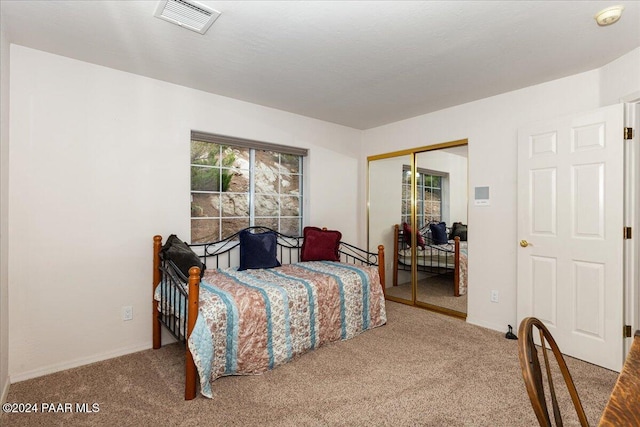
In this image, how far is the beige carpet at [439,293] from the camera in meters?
3.60

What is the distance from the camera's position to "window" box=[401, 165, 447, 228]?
3.77 meters

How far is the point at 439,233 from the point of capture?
3842mm

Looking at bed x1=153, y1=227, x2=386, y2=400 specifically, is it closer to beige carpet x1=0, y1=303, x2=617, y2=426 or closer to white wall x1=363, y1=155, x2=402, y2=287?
beige carpet x1=0, y1=303, x2=617, y2=426

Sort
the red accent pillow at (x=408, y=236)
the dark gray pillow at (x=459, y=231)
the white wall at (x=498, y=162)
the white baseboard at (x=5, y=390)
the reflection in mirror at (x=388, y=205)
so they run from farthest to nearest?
1. the reflection in mirror at (x=388, y=205)
2. the red accent pillow at (x=408, y=236)
3. the dark gray pillow at (x=459, y=231)
4. the white wall at (x=498, y=162)
5. the white baseboard at (x=5, y=390)

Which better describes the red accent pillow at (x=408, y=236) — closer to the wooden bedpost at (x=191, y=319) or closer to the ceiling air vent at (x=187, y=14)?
the wooden bedpost at (x=191, y=319)

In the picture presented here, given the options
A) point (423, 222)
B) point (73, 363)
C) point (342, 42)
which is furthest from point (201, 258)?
point (423, 222)

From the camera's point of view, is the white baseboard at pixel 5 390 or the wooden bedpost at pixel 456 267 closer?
the white baseboard at pixel 5 390

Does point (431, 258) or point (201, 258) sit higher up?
point (201, 258)

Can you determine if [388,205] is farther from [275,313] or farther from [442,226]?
[275,313]

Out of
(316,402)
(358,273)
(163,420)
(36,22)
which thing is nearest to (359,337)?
(358,273)

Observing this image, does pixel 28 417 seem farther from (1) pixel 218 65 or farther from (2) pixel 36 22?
(1) pixel 218 65

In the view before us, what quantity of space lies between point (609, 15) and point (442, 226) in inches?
92.0

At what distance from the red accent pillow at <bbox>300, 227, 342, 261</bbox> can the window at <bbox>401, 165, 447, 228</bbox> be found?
3.45ft

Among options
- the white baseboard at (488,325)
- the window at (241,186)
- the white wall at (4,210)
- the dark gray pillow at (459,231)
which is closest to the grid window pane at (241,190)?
the window at (241,186)
